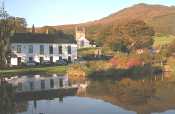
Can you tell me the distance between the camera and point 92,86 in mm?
50438

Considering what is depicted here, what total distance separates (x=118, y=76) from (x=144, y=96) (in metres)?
25.2

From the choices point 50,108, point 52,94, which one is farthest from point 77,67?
point 50,108

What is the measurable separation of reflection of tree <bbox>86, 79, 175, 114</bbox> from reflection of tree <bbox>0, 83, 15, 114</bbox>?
25.2 feet

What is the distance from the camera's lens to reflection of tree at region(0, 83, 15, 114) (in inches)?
1268

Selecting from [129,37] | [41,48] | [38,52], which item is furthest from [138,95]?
[129,37]

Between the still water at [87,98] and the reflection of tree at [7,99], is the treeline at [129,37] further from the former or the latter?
the reflection of tree at [7,99]

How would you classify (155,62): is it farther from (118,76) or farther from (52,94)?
(52,94)

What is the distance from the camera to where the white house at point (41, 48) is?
3925 inches

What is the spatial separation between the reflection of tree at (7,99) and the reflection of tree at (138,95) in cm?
768

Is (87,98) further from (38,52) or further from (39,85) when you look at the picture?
(38,52)

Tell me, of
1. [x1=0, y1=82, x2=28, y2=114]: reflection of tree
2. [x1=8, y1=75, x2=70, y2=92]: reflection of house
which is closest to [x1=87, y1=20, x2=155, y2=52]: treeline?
[x1=8, y1=75, x2=70, y2=92]: reflection of house

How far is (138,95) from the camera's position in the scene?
135ft

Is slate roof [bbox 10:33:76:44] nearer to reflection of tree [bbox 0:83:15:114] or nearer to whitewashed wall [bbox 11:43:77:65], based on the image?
whitewashed wall [bbox 11:43:77:65]

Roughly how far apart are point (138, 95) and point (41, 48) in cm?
6380
